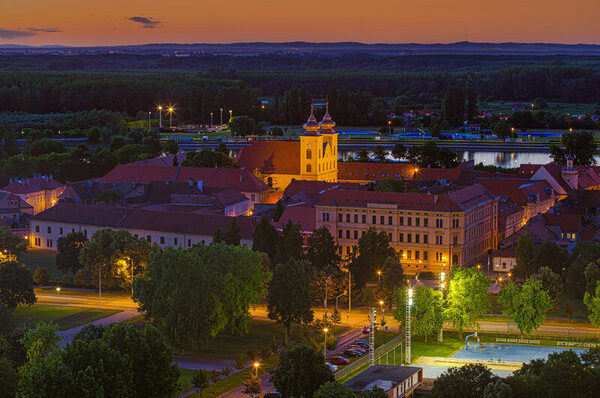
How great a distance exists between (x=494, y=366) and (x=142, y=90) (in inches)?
5698

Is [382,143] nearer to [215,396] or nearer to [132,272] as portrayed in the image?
[132,272]

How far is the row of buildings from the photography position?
60.3 metres

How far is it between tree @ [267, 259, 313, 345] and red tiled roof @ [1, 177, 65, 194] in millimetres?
36168

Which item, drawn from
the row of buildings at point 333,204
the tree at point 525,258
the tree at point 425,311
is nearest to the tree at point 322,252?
the row of buildings at point 333,204

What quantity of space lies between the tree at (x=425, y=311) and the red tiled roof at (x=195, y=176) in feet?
112

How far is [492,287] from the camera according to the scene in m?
55.0

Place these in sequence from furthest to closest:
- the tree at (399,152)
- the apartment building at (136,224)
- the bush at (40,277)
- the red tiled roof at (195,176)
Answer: the tree at (399,152) → the red tiled roof at (195,176) → the apartment building at (136,224) → the bush at (40,277)

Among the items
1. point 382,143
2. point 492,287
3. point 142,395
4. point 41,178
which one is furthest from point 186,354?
point 382,143

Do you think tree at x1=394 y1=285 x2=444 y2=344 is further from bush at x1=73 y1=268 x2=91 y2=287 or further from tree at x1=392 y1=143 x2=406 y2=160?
tree at x1=392 y1=143 x2=406 y2=160

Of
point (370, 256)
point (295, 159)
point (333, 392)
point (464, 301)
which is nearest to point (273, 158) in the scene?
point (295, 159)

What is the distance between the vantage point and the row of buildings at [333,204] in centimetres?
6034

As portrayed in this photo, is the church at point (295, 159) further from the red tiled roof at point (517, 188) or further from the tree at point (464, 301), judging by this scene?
the tree at point (464, 301)

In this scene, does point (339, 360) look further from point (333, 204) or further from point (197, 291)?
point (333, 204)

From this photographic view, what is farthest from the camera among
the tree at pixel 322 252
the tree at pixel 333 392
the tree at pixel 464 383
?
the tree at pixel 322 252
